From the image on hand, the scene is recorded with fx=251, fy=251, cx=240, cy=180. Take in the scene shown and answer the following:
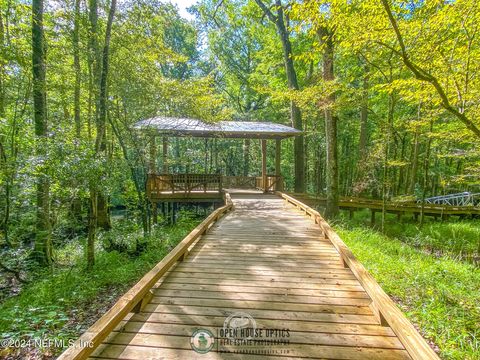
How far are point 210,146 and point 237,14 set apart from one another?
402 inches

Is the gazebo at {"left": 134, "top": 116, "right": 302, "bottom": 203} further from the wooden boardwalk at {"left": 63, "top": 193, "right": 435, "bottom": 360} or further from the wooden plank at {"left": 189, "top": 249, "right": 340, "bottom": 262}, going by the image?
the wooden boardwalk at {"left": 63, "top": 193, "right": 435, "bottom": 360}

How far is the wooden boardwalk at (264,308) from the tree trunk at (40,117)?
347 centimetres

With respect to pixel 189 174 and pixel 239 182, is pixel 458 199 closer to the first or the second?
pixel 239 182

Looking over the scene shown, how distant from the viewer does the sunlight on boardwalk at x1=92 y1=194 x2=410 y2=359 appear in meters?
2.05

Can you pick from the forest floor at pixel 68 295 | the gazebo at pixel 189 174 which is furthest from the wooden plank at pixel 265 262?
the gazebo at pixel 189 174

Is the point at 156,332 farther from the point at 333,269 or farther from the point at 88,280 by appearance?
the point at 88,280

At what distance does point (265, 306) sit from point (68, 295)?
3.68 m

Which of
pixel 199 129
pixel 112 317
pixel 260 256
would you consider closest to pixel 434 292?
pixel 260 256

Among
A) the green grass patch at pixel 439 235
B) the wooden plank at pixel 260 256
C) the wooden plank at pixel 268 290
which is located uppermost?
the wooden plank at pixel 260 256

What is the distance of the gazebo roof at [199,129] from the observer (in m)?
8.70

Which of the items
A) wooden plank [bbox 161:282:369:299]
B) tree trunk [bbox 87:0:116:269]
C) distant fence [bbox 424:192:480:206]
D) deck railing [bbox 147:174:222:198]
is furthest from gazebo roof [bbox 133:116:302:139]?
distant fence [bbox 424:192:480:206]

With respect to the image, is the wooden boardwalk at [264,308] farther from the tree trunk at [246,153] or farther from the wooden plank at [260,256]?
the tree trunk at [246,153]

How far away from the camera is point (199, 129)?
1035cm

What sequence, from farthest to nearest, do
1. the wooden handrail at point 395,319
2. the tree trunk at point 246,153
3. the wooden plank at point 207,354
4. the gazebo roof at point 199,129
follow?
the tree trunk at point 246,153 → the gazebo roof at point 199,129 → the wooden plank at point 207,354 → the wooden handrail at point 395,319
